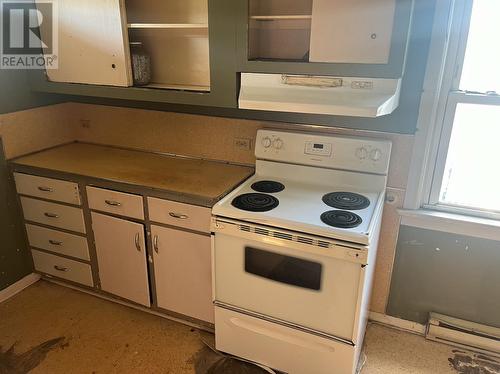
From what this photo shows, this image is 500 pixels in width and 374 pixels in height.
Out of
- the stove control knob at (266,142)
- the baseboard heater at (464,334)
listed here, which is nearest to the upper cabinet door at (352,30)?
the stove control knob at (266,142)

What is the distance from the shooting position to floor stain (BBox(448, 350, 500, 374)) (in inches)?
80.1

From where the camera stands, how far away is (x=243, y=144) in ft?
7.86

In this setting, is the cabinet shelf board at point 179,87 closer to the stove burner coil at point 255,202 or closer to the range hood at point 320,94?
the range hood at point 320,94

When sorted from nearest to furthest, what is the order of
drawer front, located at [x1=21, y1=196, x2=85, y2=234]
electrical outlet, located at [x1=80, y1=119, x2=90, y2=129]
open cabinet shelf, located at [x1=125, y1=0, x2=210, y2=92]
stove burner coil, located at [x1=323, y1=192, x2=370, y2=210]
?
stove burner coil, located at [x1=323, y1=192, x2=370, y2=210], open cabinet shelf, located at [x1=125, y1=0, x2=210, y2=92], drawer front, located at [x1=21, y1=196, x2=85, y2=234], electrical outlet, located at [x1=80, y1=119, x2=90, y2=129]

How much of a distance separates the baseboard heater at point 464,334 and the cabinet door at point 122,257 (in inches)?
66.8

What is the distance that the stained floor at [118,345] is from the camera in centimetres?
207

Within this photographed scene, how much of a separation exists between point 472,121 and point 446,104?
0.17 m

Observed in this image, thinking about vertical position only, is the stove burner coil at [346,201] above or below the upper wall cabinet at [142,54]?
below

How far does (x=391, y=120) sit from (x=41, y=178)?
6.89 feet

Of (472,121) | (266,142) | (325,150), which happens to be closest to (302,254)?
(325,150)

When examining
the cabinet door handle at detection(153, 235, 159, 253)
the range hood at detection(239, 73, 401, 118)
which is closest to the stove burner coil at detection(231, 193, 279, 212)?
the range hood at detection(239, 73, 401, 118)

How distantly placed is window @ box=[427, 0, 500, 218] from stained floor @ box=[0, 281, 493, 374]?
0.84m

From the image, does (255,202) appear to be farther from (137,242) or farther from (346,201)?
(137,242)

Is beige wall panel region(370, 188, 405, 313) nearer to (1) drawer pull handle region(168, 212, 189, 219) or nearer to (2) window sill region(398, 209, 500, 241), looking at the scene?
(2) window sill region(398, 209, 500, 241)
